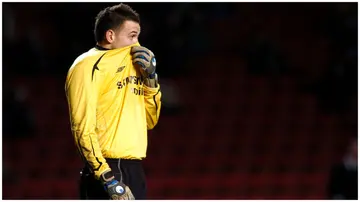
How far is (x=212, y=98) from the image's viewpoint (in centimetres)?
1041

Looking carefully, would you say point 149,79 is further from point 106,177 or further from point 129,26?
point 106,177

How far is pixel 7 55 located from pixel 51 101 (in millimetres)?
709

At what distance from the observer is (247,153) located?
9695mm

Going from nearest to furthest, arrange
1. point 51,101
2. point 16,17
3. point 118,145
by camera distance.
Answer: point 118,145, point 51,101, point 16,17

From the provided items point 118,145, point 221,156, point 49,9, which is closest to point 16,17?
point 49,9

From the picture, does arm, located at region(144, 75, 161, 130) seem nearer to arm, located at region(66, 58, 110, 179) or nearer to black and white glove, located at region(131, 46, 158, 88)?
black and white glove, located at region(131, 46, 158, 88)

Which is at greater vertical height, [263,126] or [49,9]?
[49,9]

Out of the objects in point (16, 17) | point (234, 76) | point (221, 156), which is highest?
point (16, 17)

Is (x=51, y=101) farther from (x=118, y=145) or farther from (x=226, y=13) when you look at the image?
(x=118, y=145)

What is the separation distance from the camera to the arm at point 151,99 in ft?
10.9

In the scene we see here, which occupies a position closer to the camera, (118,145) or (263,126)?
(118,145)

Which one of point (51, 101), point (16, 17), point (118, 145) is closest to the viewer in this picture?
point (118, 145)

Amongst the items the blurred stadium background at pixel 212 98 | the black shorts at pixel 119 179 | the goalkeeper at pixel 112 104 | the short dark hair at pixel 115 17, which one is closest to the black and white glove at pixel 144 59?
the goalkeeper at pixel 112 104

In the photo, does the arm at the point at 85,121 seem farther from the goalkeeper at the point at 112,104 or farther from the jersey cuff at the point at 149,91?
the jersey cuff at the point at 149,91
